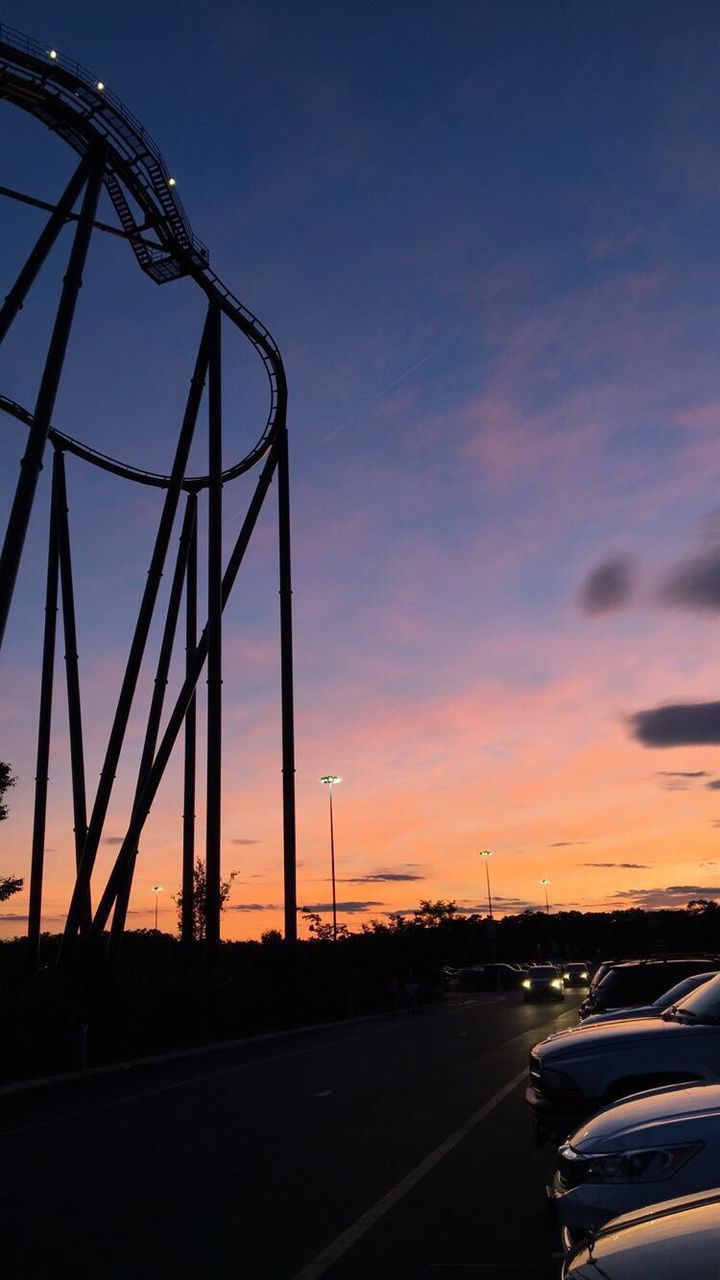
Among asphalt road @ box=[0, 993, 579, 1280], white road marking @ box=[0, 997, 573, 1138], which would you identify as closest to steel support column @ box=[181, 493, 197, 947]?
white road marking @ box=[0, 997, 573, 1138]

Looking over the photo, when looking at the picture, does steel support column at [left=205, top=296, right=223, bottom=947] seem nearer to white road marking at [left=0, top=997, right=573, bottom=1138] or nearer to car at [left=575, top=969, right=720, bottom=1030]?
white road marking at [left=0, top=997, right=573, bottom=1138]

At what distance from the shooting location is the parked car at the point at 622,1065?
7.32 m

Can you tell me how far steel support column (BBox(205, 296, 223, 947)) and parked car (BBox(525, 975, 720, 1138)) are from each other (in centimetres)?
2317

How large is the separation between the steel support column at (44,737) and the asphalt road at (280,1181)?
1918 centimetres

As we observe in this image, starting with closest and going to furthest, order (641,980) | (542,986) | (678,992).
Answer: (678,992) → (641,980) → (542,986)

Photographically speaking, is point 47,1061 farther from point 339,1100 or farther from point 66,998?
point 339,1100

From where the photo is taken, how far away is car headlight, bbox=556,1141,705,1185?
455 cm

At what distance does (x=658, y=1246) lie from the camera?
3.03m

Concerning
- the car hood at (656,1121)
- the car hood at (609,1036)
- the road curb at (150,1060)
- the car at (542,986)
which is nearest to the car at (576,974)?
the car at (542,986)

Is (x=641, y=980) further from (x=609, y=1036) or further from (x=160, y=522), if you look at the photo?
(x=160, y=522)

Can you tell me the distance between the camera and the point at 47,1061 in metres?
19.7

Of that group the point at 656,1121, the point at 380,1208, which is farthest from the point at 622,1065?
the point at 656,1121

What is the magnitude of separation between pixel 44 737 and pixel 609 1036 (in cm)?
3040

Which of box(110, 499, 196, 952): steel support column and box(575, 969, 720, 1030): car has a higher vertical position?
box(110, 499, 196, 952): steel support column
